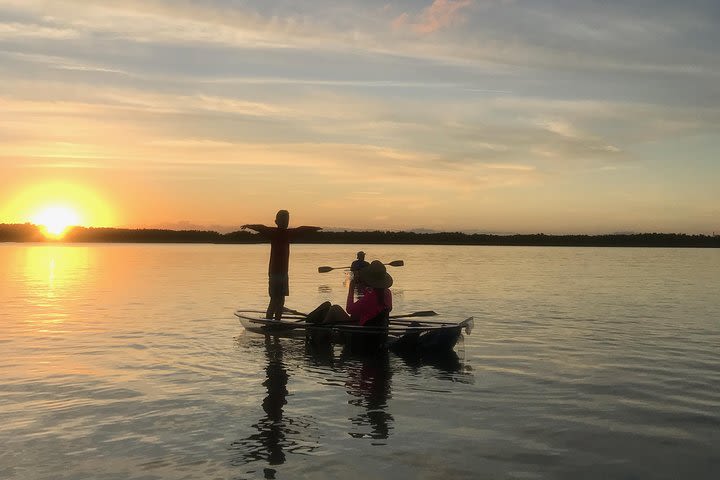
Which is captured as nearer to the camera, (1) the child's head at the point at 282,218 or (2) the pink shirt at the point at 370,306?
(2) the pink shirt at the point at 370,306

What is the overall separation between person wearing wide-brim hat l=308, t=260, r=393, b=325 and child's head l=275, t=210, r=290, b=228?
277 centimetres

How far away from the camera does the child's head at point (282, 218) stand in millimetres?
19078

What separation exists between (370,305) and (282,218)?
413cm

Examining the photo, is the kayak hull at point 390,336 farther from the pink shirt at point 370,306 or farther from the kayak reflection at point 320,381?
the pink shirt at point 370,306

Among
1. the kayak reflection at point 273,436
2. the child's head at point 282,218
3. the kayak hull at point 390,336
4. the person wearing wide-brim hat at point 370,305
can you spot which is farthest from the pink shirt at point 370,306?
the kayak reflection at point 273,436

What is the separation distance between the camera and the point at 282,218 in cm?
1909

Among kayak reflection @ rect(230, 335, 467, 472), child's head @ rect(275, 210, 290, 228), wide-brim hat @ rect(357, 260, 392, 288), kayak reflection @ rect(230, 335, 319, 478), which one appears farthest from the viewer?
child's head @ rect(275, 210, 290, 228)

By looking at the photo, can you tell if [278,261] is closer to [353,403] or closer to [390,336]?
[390,336]

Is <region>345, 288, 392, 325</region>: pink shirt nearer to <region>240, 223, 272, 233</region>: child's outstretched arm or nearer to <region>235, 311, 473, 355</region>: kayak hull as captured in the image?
<region>235, 311, 473, 355</region>: kayak hull

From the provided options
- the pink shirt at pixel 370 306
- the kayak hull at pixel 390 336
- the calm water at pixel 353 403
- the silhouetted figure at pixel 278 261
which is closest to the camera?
the calm water at pixel 353 403

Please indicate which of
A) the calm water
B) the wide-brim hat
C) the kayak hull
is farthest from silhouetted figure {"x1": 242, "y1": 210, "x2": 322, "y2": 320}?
the wide-brim hat

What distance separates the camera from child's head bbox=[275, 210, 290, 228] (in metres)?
19.1

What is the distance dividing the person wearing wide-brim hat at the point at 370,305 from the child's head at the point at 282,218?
9.09 ft

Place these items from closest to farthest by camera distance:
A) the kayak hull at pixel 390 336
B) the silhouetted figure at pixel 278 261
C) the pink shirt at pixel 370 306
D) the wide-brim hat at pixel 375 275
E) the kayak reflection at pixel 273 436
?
the kayak reflection at pixel 273 436, the wide-brim hat at pixel 375 275, the kayak hull at pixel 390 336, the pink shirt at pixel 370 306, the silhouetted figure at pixel 278 261
